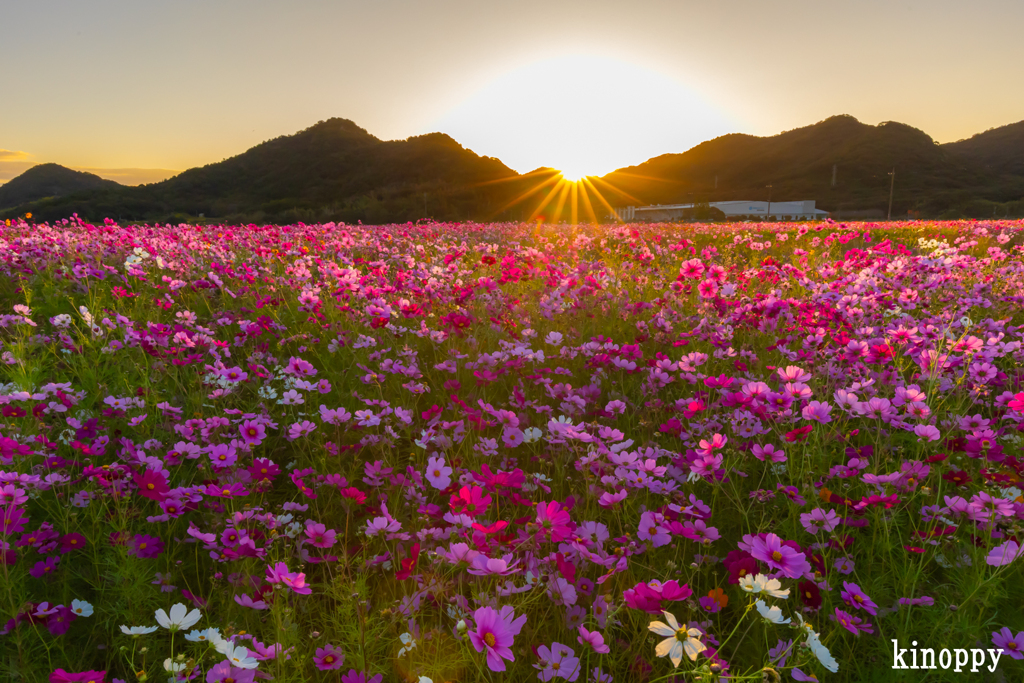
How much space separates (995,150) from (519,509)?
22230 cm

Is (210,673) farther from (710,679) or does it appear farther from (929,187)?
(929,187)

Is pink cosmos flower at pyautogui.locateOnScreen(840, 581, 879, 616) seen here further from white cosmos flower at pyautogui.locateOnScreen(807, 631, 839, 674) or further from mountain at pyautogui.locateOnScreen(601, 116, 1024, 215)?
mountain at pyautogui.locateOnScreen(601, 116, 1024, 215)

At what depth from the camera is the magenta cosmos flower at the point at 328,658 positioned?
1226 millimetres

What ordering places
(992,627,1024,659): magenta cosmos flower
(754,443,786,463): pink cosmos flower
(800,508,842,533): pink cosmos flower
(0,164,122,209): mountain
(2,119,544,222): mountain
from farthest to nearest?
(0,164,122,209): mountain
(2,119,544,222): mountain
(754,443,786,463): pink cosmos flower
(800,508,842,533): pink cosmos flower
(992,627,1024,659): magenta cosmos flower

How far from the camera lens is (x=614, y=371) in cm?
286

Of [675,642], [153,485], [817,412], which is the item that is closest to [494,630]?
[675,642]

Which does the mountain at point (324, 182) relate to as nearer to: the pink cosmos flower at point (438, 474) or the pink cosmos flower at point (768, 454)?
the pink cosmos flower at point (438, 474)

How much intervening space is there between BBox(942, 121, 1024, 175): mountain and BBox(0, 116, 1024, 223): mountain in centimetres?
57

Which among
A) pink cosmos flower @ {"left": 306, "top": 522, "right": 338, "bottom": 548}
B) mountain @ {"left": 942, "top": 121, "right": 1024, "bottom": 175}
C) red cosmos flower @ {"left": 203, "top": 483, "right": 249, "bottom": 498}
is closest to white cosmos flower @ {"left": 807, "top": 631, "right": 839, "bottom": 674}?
pink cosmos flower @ {"left": 306, "top": 522, "right": 338, "bottom": 548}

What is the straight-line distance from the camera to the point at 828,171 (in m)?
144

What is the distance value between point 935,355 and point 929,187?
156409mm

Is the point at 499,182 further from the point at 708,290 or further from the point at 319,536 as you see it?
the point at 319,536

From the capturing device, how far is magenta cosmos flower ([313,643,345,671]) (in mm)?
1226

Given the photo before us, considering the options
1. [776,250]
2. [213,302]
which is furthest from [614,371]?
[776,250]
